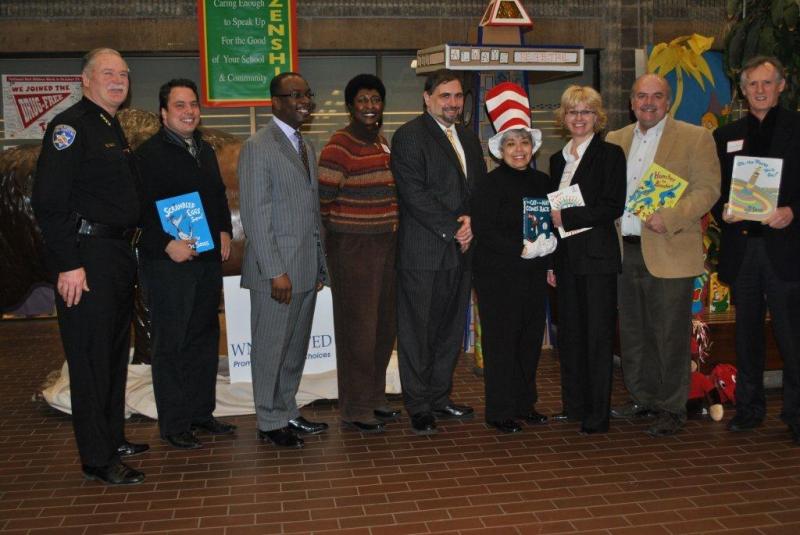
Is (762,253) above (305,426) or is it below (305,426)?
above

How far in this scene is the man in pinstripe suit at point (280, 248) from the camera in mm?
4500

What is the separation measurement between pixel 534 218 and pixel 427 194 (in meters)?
0.57

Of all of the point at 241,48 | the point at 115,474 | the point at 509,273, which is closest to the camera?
the point at 115,474

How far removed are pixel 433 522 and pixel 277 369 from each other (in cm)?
140

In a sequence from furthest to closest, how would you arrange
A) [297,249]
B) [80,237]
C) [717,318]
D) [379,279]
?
1. [717,318]
2. [379,279]
3. [297,249]
4. [80,237]

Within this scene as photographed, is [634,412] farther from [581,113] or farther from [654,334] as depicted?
[581,113]

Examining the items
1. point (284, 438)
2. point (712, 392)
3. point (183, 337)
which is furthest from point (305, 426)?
point (712, 392)

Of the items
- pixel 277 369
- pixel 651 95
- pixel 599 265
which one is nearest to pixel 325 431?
pixel 277 369

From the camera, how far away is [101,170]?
13.3 ft

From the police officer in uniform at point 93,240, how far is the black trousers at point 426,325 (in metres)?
1.46

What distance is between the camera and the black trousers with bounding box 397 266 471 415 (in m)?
4.87

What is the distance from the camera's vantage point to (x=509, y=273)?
4738 millimetres

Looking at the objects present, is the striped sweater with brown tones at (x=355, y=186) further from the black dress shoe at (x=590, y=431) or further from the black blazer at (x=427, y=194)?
the black dress shoe at (x=590, y=431)

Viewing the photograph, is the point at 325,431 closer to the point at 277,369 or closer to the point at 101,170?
the point at 277,369
